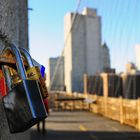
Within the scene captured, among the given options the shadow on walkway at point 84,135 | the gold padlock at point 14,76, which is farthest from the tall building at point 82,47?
the gold padlock at point 14,76

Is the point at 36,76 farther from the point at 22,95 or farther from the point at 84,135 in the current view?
the point at 84,135

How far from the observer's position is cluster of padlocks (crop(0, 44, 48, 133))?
133 cm

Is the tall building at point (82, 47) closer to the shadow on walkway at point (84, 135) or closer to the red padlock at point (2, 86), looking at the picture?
the shadow on walkway at point (84, 135)

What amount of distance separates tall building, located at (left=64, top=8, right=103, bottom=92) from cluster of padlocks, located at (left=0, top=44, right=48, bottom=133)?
65.5 meters

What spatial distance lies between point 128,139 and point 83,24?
187ft

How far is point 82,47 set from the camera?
71.1 m

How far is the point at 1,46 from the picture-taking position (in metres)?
1.77

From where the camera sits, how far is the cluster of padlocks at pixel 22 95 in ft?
4.38

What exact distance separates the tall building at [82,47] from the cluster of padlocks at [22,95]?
65489mm

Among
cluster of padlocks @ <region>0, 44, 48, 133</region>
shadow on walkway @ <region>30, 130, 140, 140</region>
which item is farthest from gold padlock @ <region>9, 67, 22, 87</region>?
shadow on walkway @ <region>30, 130, 140, 140</region>

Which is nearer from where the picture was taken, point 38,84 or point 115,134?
point 38,84

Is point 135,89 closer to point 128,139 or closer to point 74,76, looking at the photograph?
point 74,76

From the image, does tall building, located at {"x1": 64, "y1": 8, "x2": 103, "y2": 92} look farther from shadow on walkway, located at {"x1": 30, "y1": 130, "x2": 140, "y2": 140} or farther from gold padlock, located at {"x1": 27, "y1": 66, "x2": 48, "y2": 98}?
gold padlock, located at {"x1": 27, "y1": 66, "x2": 48, "y2": 98}

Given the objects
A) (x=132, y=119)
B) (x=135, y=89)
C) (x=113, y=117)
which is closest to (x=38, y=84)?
(x=132, y=119)
